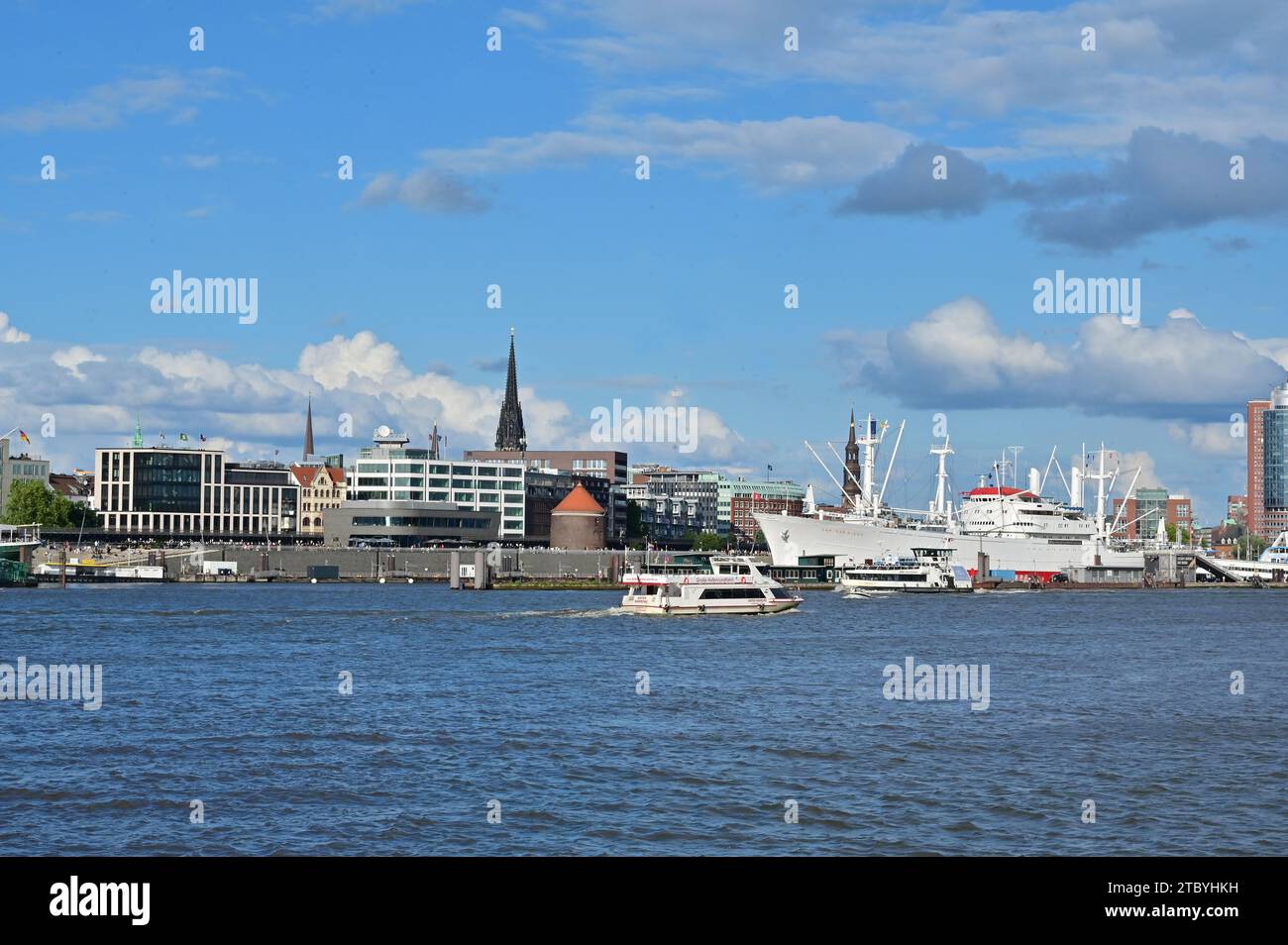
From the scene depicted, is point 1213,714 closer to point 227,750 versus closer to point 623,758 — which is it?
point 623,758

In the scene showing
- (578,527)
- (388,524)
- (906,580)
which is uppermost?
(388,524)

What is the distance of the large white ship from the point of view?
160m

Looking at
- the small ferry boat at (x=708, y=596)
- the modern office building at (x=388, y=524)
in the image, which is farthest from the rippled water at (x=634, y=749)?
the modern office building at (x=388, y=524)

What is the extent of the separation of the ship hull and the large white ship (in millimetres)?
102

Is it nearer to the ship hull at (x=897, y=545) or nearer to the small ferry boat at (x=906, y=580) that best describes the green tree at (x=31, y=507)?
the ship hull at (x=897, y=545)

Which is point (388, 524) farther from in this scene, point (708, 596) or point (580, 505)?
point (708, 596)

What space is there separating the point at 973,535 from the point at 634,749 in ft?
441

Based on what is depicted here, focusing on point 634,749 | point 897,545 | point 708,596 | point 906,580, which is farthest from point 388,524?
point 634,749

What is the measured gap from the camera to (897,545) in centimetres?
16012

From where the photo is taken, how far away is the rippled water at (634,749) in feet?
75.3

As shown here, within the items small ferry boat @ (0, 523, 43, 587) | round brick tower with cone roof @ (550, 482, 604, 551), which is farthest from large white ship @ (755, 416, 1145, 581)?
small ferry boat @ (0, 523, 43, 587)

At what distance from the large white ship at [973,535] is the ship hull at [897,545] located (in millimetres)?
102
